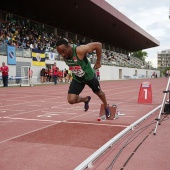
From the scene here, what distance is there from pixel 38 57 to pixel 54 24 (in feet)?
41.6

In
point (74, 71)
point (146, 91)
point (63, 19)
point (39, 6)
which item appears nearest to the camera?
point (74, 71)

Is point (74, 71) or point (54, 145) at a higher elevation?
point (74, 71)

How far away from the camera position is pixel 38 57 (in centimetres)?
2856

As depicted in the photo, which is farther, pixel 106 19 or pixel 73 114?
pixel 106 19

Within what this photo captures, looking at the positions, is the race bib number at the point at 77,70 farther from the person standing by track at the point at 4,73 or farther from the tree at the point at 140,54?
the tree at the point at 140,54

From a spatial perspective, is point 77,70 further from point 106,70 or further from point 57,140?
point 106,70

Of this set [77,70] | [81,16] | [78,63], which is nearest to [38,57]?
[81,16]

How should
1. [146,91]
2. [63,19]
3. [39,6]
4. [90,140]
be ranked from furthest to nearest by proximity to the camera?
[63,19]
[39,6]
[146,91]
[90,140]

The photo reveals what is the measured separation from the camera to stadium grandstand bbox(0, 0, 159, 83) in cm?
2765

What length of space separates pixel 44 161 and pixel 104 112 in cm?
366

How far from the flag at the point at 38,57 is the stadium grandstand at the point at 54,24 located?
416 mm

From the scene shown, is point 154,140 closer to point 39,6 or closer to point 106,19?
point 39,6

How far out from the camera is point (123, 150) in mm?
4344

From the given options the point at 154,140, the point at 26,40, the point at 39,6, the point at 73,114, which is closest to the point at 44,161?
the point at 154,140
